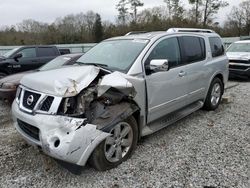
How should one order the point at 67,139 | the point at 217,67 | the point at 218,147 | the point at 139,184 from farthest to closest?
1. the point at 217,67
2. the point at 218,147
3. the point at 139,184
4. the point at 67,139

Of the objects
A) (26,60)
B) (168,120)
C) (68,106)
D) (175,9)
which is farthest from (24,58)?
(175,9)

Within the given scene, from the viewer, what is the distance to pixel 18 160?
364cm

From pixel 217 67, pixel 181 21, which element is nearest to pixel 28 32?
pixel 181 21

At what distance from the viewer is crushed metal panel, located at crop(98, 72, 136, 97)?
10.1 ft

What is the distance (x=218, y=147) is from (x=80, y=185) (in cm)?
220

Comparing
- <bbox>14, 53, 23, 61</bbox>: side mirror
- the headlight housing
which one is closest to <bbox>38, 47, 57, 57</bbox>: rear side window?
<bbox>14, 53, 23, 61</bbox>: side mirror

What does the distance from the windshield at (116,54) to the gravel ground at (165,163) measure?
1.33m

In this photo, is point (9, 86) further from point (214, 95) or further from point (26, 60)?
point (214, 95)

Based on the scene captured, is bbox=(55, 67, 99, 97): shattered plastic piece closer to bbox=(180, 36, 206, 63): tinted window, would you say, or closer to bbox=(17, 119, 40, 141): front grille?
bbox=(17, 119, 40, 141): front grille

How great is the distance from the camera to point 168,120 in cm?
434

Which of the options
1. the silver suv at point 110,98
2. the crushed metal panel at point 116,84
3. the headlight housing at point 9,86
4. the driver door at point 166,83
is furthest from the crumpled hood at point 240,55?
the headlight housing at point 9,86

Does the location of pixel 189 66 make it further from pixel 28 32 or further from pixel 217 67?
pixel 28 32

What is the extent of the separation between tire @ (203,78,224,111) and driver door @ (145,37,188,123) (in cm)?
119

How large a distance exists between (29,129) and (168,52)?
8.16ft
